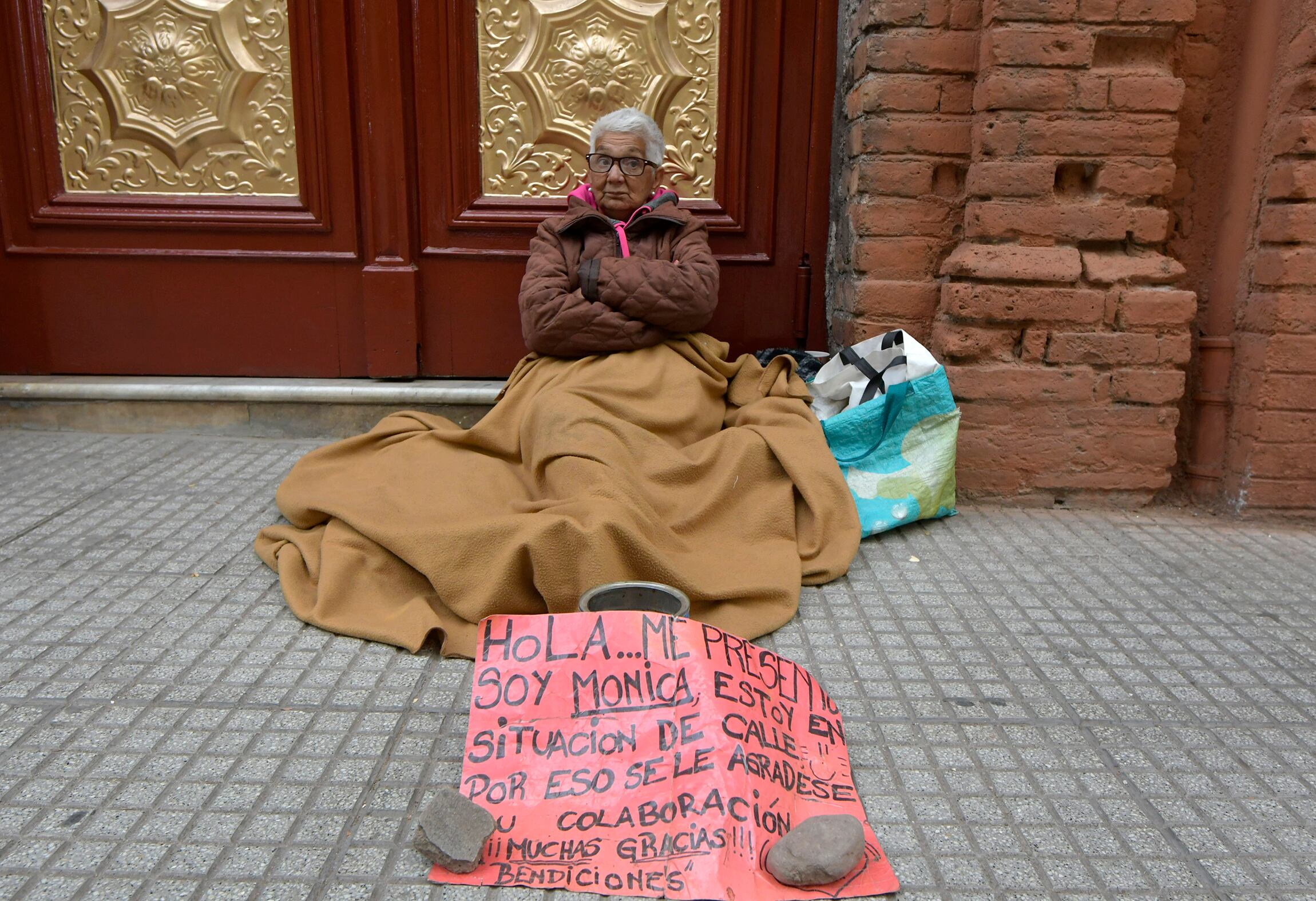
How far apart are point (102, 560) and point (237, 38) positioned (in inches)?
79.7

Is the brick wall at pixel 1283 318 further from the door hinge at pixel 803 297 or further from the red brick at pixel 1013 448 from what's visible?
the door hinge at pixel 803 297

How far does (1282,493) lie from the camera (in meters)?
2.94

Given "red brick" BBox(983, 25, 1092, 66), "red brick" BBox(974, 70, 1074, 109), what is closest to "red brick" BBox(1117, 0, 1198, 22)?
"red brick" BBox(983, 25, 1092, 66)

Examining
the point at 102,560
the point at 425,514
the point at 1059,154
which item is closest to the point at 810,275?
the point at 1059,154

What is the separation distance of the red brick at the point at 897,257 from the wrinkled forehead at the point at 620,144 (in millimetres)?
800

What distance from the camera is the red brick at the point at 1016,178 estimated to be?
9.18ft

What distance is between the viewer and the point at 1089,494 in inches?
118

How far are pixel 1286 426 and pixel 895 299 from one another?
4.21ft

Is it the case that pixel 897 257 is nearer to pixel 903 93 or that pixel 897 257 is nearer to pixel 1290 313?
pixel 903 93

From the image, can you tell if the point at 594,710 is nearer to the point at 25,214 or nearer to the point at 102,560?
the point at 102,560

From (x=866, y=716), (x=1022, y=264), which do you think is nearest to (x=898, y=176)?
(x=1022, y=264)

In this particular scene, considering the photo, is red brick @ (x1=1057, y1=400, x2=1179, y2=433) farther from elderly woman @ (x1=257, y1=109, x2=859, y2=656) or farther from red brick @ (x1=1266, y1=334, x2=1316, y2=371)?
elderly woman @ (x1=257, y1=109, x2=859, y2=656)

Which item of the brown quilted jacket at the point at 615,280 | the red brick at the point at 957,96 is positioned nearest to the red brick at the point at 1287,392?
the red brick at the point at 957,96

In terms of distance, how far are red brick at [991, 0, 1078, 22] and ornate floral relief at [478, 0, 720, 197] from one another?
1.05m
